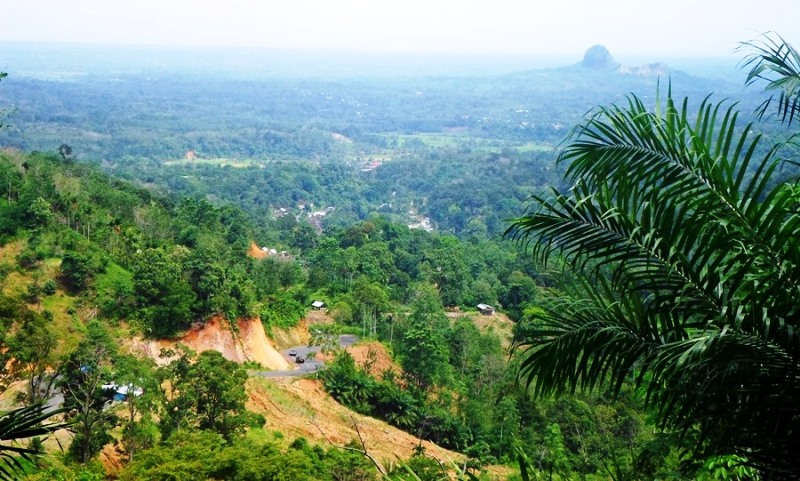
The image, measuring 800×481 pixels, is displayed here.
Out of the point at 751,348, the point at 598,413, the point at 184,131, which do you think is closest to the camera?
the point at 751,348

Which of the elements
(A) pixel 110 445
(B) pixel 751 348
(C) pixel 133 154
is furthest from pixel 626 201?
(C) pixel 133 154

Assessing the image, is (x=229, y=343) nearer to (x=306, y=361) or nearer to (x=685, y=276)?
(x=306, y=361)

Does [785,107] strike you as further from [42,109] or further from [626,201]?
[42,109]

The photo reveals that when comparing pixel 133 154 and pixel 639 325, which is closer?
pixel 639 325

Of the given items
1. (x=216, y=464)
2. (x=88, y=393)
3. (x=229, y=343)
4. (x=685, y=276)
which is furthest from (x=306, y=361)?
(x=685, y=276)

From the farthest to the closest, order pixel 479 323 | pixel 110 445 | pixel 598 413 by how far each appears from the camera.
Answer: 1. pixel 479 323
2. pixel 598 413
3. pixel 110 445

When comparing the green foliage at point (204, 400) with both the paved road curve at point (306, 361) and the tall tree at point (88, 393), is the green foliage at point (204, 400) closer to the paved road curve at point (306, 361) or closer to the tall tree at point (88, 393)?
the tall tree at point (88, 393)

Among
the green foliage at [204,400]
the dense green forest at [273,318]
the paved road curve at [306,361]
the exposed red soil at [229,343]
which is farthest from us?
the paved road curve at [306,361]

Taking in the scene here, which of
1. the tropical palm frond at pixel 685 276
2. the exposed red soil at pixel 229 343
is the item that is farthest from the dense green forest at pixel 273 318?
the exposed red soil at pixel 229 343
